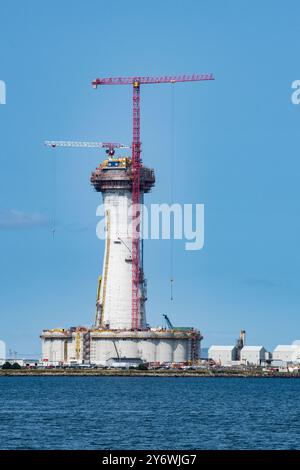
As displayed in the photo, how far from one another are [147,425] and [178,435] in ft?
32.1

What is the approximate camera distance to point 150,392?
176 m

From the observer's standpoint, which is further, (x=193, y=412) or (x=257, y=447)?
(x=193, y=412)

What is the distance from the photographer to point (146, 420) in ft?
363

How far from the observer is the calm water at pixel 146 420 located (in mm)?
88438

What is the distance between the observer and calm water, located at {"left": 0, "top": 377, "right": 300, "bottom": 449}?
3482 inches
